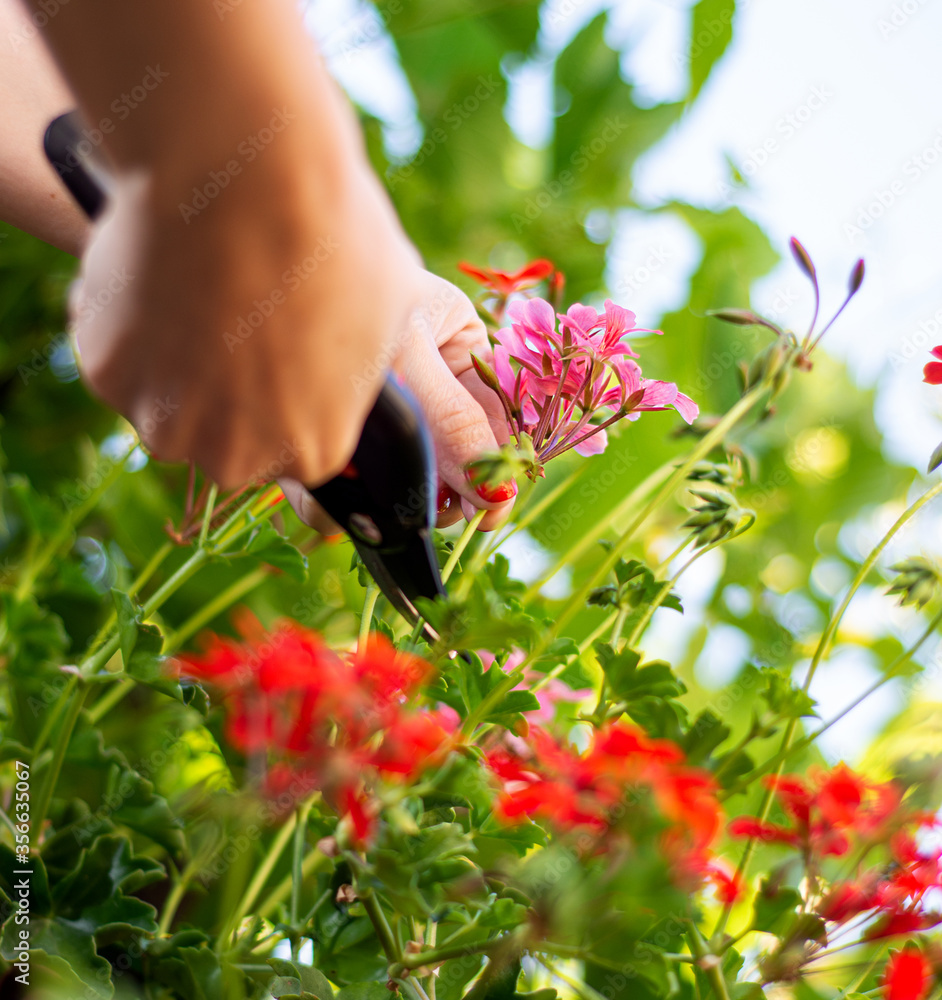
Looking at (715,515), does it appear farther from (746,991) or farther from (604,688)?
(746,991)

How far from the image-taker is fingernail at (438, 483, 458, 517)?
0.42 m

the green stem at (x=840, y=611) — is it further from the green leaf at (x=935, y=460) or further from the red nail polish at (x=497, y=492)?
the red nail polish at (x=497, y=492)

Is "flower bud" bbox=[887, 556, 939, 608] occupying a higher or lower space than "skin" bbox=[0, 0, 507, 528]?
lower

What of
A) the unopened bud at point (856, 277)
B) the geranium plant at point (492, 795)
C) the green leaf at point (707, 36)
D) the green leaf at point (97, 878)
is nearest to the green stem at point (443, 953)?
the geranium plant at point (492, 795)

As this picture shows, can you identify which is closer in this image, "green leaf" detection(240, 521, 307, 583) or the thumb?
the thumb

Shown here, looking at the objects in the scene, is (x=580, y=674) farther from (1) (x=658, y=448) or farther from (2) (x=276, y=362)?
(1) (x=658, y=448)

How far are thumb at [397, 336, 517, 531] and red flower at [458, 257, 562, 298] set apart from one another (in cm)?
14

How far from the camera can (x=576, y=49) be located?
3.97ft

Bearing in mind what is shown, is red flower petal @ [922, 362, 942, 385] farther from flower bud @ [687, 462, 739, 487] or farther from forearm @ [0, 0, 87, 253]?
forearm @ [0, 0, 87, 253]

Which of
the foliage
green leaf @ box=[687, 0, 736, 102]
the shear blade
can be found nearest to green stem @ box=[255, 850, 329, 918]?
the foliage

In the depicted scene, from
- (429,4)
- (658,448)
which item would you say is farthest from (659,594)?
(429,4)

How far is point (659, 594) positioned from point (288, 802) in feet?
0.71

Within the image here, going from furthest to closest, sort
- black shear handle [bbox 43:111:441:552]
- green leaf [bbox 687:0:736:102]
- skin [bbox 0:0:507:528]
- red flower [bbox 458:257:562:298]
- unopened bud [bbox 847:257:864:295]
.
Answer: green leaf [bbox 687:0:736:102], red flower [bbox 458:257:562:298], unopened bud [bbox 847:257:864:295], black shear handle [bbox 43:111:441:552], skin [bbox 0:0:507:528]

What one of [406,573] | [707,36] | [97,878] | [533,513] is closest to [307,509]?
[406,573]
